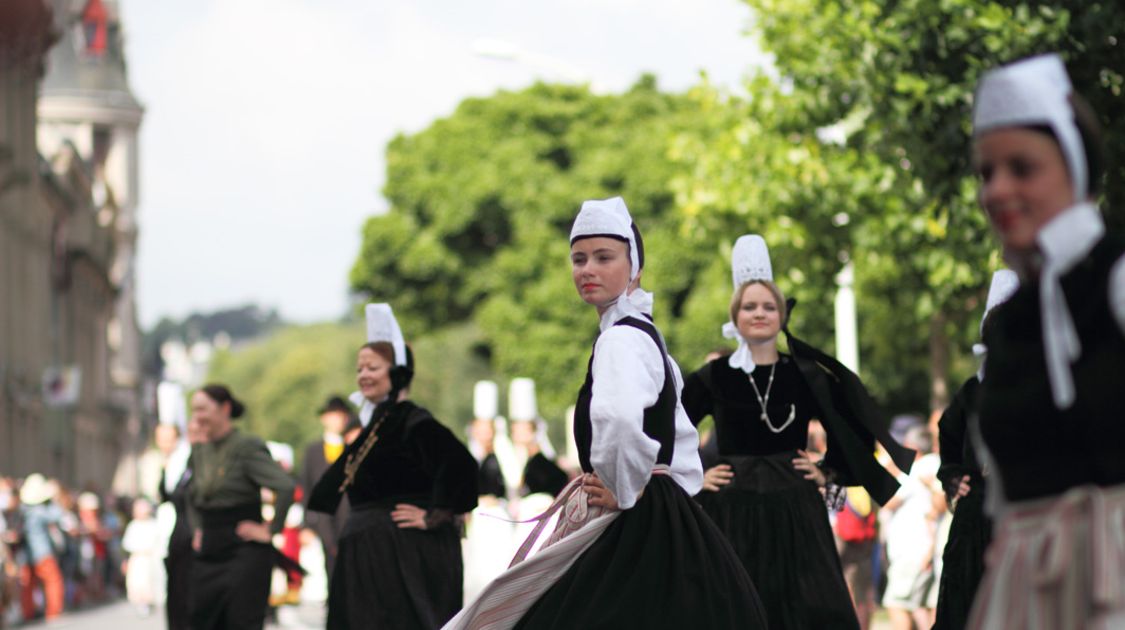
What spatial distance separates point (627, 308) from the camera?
7629 millimetres

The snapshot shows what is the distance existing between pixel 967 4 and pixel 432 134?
1856 inches

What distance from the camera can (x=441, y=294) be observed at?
2378 inches

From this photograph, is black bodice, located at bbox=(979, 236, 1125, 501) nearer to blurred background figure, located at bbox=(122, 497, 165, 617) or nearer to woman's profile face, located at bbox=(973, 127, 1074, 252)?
woman's profile face, located at bbox=(973, 127, 1074, 252)

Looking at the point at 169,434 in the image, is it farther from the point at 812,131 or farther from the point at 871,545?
the point at 812,131

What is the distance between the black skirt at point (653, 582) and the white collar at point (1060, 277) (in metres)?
2.79

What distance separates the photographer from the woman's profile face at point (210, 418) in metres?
13.3

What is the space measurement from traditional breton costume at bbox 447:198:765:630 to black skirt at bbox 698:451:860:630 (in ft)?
7.70

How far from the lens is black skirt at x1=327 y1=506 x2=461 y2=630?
10758 mm

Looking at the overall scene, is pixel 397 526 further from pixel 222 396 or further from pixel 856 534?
pixel 856 534

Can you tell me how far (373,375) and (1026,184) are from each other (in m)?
6.86

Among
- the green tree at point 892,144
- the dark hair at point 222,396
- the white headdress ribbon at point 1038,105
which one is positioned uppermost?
the green tree at point 892,144

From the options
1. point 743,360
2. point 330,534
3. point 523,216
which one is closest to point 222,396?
point 330,534

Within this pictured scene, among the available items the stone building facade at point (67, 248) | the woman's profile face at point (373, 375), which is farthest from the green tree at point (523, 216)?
the woman's profile face at point (373, 375)

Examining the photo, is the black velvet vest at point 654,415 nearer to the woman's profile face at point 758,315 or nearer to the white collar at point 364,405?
the woman's profile face at point 758,315
